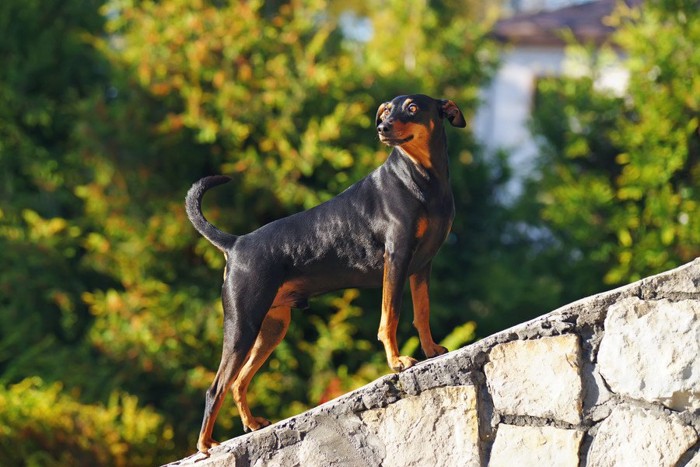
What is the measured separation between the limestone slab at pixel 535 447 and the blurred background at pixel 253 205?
3069mm

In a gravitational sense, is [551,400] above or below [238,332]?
below

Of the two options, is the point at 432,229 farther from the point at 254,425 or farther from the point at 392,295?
the point at 254,425

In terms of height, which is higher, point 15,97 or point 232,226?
point 15,97

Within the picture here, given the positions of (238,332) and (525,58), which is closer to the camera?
(238,332)

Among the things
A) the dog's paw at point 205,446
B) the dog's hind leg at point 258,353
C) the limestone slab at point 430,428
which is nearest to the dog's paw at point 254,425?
the dog's hind leg at point 258,353

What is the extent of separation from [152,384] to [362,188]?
3984 millimetres

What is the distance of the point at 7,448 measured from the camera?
21.1 feet

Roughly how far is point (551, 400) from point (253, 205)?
416 centimetres

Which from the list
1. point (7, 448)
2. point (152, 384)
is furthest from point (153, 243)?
point (7, 448)

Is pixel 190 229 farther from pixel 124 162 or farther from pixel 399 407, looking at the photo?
pixel 399 407

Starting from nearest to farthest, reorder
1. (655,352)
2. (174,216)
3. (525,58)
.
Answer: (655,352), (174,216), (525,58)

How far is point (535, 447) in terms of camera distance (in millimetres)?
3488

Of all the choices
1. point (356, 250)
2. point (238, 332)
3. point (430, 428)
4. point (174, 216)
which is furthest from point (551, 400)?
point (174, 216)

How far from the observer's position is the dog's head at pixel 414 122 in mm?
3443
